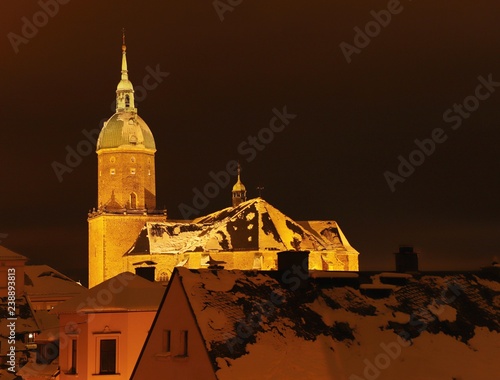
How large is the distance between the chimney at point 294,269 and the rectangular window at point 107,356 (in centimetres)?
558

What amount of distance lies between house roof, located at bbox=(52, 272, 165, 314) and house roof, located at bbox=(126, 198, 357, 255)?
74738 mm

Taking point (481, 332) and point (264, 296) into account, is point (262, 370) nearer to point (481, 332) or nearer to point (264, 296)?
point (264, 296)

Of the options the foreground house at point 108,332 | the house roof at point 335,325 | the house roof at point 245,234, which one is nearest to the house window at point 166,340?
the house roof at point 335,325

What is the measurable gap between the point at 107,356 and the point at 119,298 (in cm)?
170

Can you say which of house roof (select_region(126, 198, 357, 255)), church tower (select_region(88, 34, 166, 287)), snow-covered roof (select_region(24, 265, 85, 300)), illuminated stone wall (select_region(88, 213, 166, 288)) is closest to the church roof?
church tower (select_region(88, 34, 166, 287))

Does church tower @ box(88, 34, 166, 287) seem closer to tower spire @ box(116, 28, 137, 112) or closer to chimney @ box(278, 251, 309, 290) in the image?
tower spire @ box(116, 28, 137, 112)

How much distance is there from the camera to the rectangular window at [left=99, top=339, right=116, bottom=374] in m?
35.3

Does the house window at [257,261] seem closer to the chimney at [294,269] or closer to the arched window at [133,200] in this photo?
the arched window at [133,200]

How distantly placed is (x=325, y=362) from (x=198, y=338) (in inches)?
119

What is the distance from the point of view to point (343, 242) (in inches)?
5089

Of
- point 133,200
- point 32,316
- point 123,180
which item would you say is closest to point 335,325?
point 32,316

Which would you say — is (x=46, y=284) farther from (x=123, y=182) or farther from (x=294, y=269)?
(x=294, y=269)

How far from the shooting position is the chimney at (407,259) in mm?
37869

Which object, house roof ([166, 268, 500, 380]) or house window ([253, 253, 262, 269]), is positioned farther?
house window ([253, 253, 262, 269])
